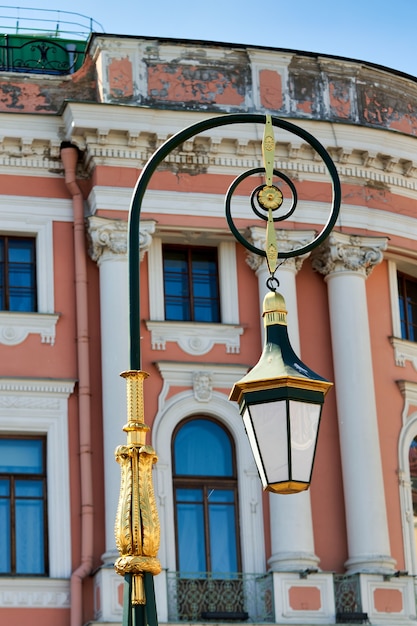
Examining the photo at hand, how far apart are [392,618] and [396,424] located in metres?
2.80

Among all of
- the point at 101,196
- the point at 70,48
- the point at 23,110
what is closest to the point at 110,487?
the point at 101,196

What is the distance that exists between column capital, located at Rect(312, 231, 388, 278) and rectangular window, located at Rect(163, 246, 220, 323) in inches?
53.9

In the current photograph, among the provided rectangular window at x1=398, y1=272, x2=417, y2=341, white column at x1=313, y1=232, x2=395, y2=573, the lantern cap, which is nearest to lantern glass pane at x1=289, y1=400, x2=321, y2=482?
the lantern cap

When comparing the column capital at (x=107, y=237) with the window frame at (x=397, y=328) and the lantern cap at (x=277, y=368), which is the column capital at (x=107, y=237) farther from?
the lantern cap at (x=277, y=368)

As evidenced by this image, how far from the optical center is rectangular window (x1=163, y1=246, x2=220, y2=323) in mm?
21203

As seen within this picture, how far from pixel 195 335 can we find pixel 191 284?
33.5 inches

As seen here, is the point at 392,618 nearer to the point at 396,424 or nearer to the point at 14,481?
the point at 396,424

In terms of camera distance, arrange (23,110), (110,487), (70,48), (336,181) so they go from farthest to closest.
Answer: (70,48) → (23,110) → (110,487) → (336,181)

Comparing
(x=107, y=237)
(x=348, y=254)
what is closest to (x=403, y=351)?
(x=348, y=254)

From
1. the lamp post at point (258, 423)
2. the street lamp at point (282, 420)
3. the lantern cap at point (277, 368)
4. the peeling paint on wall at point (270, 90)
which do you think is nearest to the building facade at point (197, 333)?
the peeling paint on wall at point (270, 90)

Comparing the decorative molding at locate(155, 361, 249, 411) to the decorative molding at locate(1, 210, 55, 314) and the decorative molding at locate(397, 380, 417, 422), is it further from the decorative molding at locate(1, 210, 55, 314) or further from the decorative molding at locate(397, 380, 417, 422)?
the decorative molding at locate(397, 380, 417, 422)

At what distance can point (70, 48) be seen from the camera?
23312 mm

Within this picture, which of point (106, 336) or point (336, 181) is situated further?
point (106, 336)

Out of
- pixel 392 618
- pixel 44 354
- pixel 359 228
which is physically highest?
pixel 359 228
